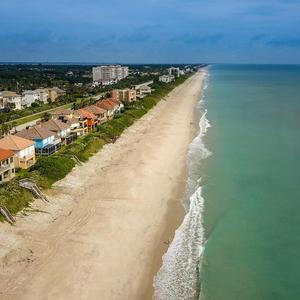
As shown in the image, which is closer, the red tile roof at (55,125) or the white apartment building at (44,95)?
the red tile roof at (55,125)

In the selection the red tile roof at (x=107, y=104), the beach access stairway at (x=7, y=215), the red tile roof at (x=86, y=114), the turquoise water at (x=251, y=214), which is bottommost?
the turquoise water at (x=251, y=214)

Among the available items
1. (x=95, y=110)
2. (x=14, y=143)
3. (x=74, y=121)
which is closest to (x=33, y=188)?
(x=14, y=143)

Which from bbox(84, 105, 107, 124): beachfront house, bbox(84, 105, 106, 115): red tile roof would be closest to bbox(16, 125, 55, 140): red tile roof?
bbox(84, 105, 107, 124): beachfront house

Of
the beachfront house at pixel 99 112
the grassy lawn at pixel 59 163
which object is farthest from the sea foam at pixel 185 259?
the beachfront house at pixel 99 112

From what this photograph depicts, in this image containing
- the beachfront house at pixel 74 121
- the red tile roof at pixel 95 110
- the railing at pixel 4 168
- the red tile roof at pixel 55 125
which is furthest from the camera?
the red tile roof at pixel 95 110

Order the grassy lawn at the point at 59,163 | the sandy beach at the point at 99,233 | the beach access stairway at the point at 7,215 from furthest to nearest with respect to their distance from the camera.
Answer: the grassy lawn at the point at 59,163
the beach access stairway at the point at 7,215
the sandy beach at the point at 99,233

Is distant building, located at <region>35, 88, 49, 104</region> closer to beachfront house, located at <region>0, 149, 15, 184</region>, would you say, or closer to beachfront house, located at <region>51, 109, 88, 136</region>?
beachfront house, located at <region>51, 109, 88, 136</region>

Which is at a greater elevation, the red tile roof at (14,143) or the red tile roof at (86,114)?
the red tile roof at (14,143)

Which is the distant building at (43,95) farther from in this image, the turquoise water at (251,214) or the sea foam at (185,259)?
the sea foam at (185,259)
